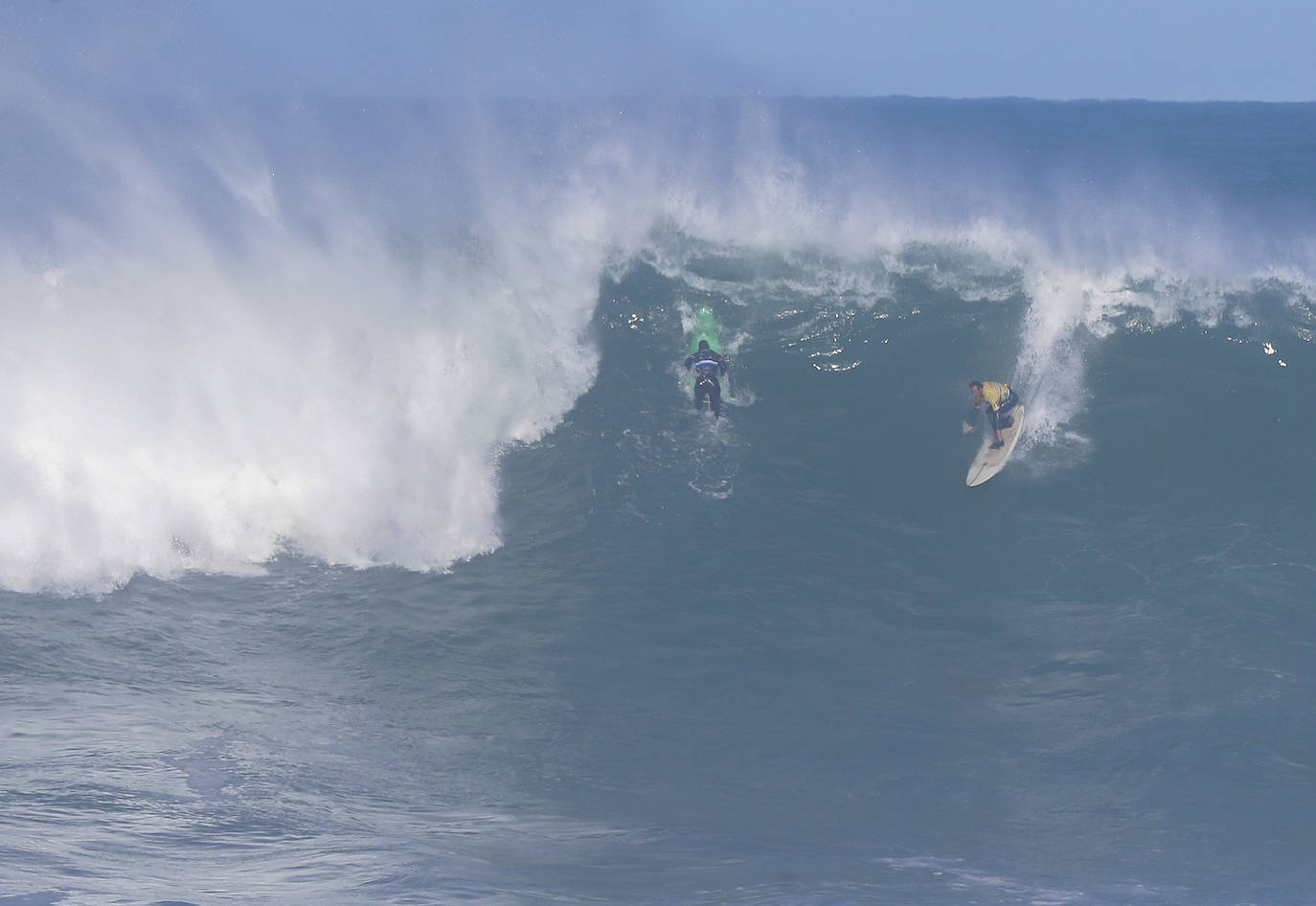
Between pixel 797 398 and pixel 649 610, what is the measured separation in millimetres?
4414

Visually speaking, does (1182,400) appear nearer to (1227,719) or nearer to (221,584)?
(1227,719)

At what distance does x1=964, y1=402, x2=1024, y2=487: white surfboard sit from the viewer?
1595cm

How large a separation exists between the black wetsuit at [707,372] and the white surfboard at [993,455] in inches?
136

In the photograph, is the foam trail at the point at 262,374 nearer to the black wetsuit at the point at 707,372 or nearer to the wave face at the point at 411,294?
the wave face at the point at 411,294

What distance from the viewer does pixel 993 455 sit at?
1611cm

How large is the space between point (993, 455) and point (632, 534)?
4821mm

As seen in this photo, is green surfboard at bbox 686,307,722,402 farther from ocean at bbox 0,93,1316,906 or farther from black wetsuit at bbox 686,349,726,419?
black wetsuit at bbox 686,349,726,419

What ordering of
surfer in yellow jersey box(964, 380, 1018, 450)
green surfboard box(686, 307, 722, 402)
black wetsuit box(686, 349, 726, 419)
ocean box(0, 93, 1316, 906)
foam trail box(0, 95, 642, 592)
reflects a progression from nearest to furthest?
ocean box(0, 93, 1316, 906) < foam trail box(0, 95, 642, 592) < surfer in yellow jersey box(964, 380, 1018, 450) < black wetsuit box(686, 349, 726, 419) < green surfboard box(686, 307, 722, 402)

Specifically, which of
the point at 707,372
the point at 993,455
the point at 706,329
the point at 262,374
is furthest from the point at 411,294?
the point at 993,455

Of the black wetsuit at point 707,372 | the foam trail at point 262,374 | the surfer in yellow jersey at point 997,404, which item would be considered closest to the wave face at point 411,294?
the foam trail at point 262,374

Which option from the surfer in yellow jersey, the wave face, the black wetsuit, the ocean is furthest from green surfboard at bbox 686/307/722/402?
the surfer in yellow jersey

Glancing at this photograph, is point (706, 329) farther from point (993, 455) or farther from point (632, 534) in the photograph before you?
point (993, 455)

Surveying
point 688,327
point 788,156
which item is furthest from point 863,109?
point 688,327

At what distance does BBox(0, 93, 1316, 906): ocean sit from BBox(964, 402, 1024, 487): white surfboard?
0.63 ft
